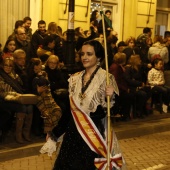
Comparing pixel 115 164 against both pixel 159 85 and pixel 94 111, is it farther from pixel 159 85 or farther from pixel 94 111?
pixel 159 85

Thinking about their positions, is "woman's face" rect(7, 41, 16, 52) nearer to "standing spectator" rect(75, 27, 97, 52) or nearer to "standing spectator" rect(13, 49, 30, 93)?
"standing spectator" rect(13, 49, 30, 93)

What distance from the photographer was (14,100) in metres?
7.96

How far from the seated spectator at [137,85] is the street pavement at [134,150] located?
0.31m

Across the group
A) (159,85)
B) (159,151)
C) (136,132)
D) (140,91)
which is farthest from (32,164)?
(159,85)

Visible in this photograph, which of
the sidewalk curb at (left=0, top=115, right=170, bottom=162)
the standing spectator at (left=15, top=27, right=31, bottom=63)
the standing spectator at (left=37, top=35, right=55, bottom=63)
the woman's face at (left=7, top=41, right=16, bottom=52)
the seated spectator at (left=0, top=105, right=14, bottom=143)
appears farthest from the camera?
the standing spectator at (left=37, top=35, right=55, bottom=63)

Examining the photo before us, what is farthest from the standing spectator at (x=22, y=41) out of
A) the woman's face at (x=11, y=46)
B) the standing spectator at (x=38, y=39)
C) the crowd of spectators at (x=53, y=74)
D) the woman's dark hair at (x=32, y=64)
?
the woman's dark hair at (x=32, y=64)

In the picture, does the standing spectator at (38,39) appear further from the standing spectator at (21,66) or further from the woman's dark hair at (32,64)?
the woman's dark hair at (32,64)

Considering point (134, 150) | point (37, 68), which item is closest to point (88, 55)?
point (37, 68)

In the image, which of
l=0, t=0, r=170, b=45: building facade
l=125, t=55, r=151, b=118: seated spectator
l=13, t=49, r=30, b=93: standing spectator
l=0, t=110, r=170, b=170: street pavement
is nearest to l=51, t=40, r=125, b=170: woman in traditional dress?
l=0, t=110, r=170, b=170: street pavement

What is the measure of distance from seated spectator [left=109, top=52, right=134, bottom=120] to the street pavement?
333mm

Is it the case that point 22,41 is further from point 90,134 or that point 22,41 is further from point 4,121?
point 90,134

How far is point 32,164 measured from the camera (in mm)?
7688

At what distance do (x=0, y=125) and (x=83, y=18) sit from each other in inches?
306

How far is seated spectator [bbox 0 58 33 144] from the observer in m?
8.03
